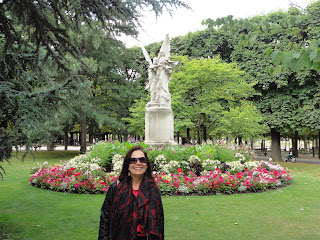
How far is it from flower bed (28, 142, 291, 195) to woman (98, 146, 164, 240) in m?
5.59

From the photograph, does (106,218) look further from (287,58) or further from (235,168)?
(235,168)

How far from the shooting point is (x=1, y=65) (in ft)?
17.3

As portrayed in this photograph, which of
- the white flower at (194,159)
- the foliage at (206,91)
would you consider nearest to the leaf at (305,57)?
the white flower at (194,159)

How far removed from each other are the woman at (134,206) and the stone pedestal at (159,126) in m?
8.65

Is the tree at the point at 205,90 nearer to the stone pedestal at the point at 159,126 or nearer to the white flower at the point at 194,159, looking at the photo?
the stone pedestal at the point at 159,126

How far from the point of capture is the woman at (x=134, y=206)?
8.16ft

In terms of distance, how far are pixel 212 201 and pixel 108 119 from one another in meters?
15.1

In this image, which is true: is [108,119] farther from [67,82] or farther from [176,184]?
[67,82]

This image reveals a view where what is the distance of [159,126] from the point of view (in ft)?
37.6

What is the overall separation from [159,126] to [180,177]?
9.77 feet

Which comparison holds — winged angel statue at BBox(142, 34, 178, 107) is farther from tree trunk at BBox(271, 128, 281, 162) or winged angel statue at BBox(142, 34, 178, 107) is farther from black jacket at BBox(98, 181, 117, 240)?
tree trunk at BBox(271, 128, 281, 162)

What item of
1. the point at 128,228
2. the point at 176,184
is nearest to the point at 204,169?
the point at 176,184

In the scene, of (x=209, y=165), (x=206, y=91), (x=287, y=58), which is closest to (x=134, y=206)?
(x=287, y=58)

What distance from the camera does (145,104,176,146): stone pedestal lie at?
11430 mm
